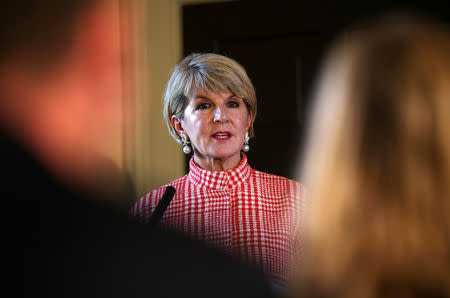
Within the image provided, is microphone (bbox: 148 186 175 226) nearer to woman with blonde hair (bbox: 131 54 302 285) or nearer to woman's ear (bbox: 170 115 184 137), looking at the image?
woman with blonde hair (bbox: 131 54 302 285)

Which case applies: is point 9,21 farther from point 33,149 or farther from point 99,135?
point 99,135

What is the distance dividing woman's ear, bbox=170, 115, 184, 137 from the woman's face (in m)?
0.04

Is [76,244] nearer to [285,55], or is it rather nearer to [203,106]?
[203,106]

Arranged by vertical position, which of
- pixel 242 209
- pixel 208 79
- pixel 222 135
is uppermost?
pixel 208 79

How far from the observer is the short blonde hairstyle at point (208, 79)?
105 cm

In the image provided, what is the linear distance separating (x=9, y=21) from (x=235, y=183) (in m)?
0.62

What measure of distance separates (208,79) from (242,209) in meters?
0.26

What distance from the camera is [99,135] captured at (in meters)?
1.77

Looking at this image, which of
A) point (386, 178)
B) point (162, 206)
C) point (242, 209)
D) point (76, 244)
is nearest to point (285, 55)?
point (242, 209)

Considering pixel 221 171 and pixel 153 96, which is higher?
pixel 153 96

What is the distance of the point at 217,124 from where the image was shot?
3.47 ft

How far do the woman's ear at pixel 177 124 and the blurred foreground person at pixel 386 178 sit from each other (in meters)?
0.65

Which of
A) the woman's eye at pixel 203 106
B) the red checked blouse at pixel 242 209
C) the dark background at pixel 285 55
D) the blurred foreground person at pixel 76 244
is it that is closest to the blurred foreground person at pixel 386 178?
the blurred foreground person at pixel 76 244

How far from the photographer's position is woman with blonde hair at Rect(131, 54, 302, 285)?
101cm
